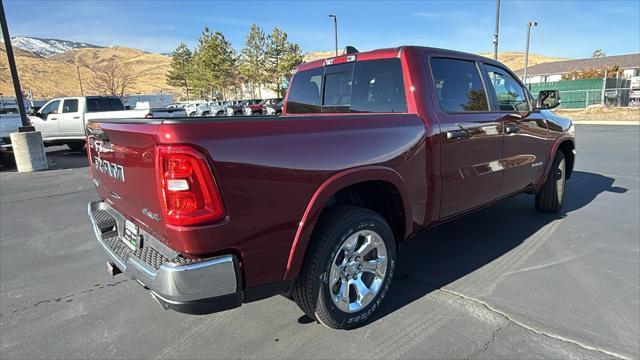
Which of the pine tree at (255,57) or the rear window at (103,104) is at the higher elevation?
the pine tree at (255,57)

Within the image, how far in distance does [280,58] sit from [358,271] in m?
51.3

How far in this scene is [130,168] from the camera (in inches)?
90.9

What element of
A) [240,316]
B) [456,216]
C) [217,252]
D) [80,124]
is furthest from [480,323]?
[80,124]

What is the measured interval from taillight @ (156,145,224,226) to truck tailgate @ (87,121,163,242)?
0.12 metres

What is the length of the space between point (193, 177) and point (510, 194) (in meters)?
3.55

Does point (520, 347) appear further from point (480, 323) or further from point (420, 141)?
point (420, 141)

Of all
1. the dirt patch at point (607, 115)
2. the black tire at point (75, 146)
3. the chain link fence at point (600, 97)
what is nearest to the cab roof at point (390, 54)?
the black tire at point (75, 146)

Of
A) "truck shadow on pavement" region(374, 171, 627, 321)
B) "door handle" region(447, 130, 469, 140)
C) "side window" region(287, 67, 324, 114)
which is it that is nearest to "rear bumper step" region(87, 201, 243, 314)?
"truck shadow on pavement" region(374, 171, 627, 321)

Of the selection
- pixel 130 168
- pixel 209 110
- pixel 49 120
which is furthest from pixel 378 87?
pixel 209 110

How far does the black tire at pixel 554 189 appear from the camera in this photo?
5.09 metres

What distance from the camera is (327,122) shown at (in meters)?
2.44

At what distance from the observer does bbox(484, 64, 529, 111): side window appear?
4047 millimetres

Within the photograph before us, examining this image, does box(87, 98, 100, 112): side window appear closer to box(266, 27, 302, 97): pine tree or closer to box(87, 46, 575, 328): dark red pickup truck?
box(87, 46, 575, 328): dark red pickup truck

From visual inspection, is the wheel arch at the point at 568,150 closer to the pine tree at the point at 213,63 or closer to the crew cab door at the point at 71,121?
the crew cab door at the point at 71,121
